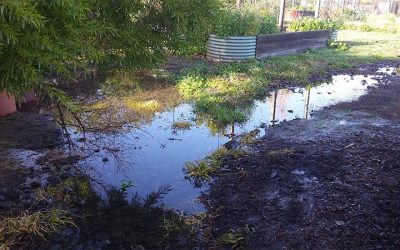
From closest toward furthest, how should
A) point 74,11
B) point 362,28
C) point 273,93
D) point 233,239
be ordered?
1. point 74,11
2. point 233,239
3. point 273,93
4. point 362,28

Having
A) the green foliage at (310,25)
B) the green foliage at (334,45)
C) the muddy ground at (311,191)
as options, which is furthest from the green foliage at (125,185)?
the green foliage at (310,25)

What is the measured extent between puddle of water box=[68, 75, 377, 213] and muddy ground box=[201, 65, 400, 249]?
0.48 metres

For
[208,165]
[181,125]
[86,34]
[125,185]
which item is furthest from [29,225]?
[181,125]

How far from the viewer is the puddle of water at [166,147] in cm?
484

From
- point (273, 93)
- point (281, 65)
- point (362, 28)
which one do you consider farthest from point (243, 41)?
point (362, 28)

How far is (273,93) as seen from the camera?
364 inches

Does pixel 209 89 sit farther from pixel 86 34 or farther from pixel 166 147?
pixel 86 34

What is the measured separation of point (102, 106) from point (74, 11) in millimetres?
5295

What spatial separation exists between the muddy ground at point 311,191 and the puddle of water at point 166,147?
1.57 feet

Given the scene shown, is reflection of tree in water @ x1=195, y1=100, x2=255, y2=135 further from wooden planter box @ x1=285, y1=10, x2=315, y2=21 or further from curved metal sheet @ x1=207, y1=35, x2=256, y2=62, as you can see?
wooden planter box @ x1=285, y1=10, x2=315, y2=21

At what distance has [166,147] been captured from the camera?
5.95 metres

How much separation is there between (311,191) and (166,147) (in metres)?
2.31

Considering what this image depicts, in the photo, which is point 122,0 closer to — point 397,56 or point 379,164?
point 379,164

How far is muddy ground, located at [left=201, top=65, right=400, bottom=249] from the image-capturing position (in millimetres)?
3721
